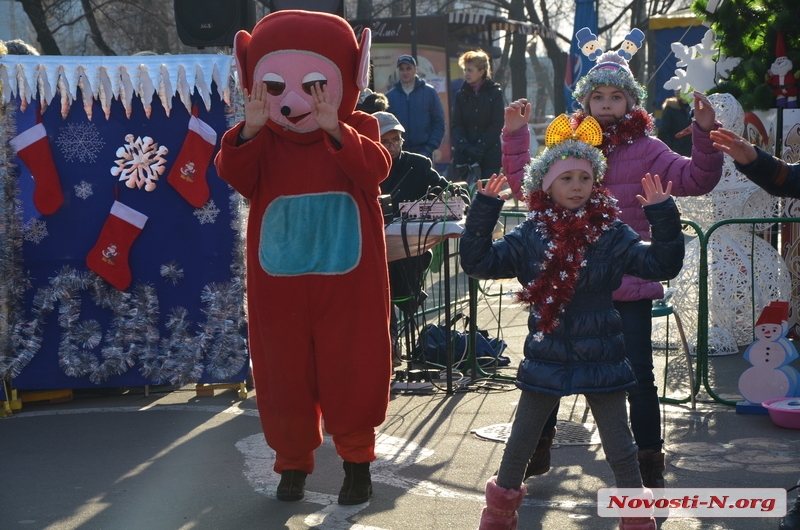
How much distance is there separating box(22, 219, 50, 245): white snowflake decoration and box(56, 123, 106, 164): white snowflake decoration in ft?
1.46

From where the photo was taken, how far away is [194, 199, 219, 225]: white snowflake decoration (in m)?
6.59

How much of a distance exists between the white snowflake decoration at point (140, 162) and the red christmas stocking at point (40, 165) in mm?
377

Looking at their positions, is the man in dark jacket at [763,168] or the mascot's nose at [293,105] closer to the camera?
the man in dark jacket at [763,168]

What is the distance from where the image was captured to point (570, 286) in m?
4.01

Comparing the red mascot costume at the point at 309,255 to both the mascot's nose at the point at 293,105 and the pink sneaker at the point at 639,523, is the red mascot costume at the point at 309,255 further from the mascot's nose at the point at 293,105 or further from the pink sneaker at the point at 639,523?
the pink sneaker at the point at 639,523

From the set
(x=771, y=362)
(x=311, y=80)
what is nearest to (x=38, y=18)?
(x=311, y=80)

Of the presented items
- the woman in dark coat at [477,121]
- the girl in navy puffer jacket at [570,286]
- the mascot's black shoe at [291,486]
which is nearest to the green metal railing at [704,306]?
the girl in navy puffer jacket at [570,286]

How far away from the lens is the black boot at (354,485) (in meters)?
4.74

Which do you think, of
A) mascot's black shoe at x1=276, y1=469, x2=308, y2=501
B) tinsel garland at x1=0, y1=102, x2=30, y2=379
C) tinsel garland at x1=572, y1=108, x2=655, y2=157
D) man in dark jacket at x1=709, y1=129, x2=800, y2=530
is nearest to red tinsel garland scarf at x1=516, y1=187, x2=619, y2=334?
man in dark jacket at x1=709, y1=129, x2=800, y2=530

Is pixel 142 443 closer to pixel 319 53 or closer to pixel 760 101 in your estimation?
pixel 319 53

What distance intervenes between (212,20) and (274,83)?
8.78 ft

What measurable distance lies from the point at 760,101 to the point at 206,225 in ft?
13.8

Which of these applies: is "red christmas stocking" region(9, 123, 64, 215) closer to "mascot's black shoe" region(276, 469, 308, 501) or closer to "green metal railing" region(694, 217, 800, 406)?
"mascot's black shoe" region(276, 469, 308, 501)

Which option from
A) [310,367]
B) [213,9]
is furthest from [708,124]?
[213,9]
